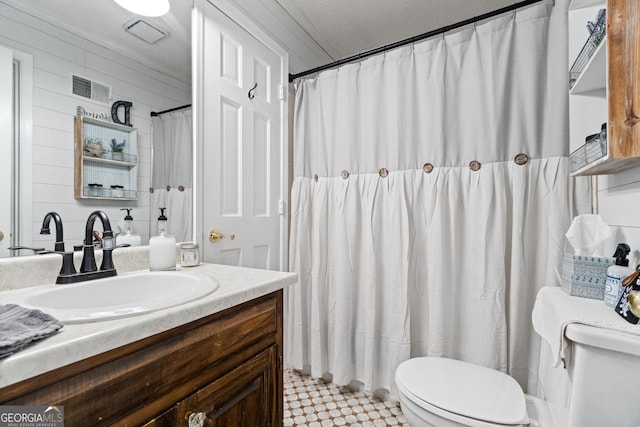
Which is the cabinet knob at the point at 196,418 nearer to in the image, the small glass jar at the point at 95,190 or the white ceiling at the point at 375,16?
the small glass jar at the point at 95,190

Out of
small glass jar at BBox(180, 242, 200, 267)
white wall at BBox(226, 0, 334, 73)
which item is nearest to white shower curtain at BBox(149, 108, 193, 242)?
small glass jar at BBox(180, 242, 200, 267)

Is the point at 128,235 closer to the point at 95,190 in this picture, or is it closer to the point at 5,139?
the point at 95,190

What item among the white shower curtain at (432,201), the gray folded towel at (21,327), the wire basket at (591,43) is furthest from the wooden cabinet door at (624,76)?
the gray folded towel at (21,327)

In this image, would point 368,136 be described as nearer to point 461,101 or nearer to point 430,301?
point 461,101

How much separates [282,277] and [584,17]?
1.56 m

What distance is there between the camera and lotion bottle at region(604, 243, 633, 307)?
82 cm

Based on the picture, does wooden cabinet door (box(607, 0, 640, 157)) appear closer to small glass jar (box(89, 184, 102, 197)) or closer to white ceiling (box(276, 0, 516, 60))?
white ceiling (box(276, 0, 516, 60))

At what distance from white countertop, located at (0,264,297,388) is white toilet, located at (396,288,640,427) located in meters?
0.76

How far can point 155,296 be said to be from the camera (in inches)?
A: 37.3

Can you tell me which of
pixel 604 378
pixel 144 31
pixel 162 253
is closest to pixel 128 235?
pixel 162 253

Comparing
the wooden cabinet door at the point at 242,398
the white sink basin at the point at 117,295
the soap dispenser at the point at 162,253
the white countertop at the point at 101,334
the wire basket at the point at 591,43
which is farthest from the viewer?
the soap dispenser at the point at 162,253

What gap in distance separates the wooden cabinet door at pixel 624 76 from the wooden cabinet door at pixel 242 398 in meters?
1.12

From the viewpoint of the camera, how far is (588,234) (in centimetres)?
98

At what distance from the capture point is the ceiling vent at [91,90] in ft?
3.16
